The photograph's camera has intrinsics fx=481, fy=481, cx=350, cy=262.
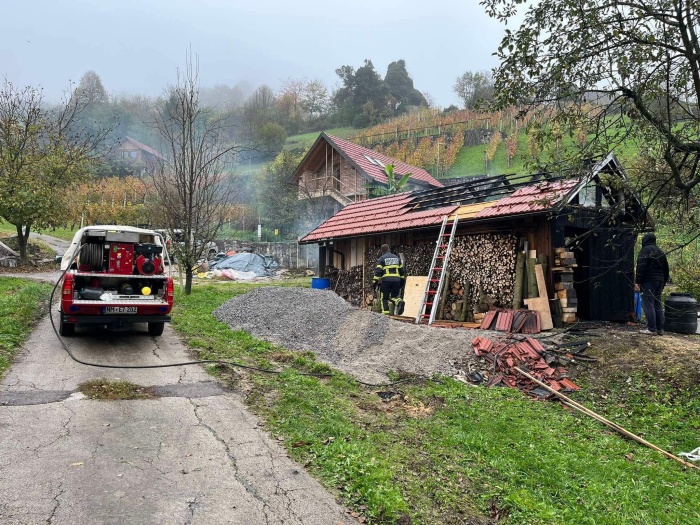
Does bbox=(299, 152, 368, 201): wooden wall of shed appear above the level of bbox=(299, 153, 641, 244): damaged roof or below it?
above

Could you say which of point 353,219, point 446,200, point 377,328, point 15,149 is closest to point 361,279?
point 353,219

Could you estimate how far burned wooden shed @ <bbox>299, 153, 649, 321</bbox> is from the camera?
10.5 meters

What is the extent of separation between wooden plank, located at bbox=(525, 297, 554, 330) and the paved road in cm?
696

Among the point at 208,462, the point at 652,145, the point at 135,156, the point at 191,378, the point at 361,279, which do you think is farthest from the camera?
the point at 135,156

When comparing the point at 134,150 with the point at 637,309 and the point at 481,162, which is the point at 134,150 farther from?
the point at 637,309

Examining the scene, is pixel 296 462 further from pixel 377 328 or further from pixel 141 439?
pixel 377 328

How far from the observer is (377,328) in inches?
391

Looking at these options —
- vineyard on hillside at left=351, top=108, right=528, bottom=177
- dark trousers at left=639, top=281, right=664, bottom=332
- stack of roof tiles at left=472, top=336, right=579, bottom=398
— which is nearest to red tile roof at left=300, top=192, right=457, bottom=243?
stack of roof tiles at left=472, top=336, right=579, bottom=398

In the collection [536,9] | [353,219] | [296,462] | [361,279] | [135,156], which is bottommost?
[296,462]

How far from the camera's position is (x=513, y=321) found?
10406 mm

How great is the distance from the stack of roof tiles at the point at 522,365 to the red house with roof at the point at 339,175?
20.0m

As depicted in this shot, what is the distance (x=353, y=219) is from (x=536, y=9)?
10.7 meters

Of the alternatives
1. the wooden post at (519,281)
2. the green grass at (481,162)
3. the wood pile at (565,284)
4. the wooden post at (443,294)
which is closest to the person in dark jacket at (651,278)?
the wood pile at (565,284)

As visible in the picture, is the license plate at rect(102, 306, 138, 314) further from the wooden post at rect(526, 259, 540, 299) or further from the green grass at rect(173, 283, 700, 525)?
the wooden post at rect(526, 259, 540, 299)
